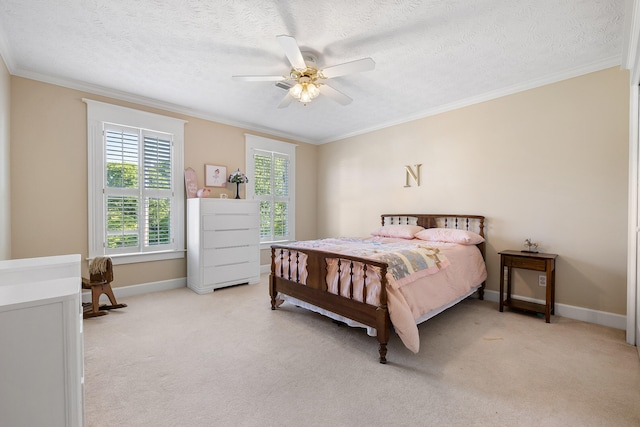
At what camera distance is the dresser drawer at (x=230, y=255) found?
13.1 ft

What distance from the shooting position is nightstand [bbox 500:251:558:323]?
2883 mm

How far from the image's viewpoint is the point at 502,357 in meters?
2.24

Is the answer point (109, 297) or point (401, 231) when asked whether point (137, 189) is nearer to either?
point (109, 297)

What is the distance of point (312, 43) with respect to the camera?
8.20 ft

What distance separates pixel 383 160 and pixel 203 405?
4194mm

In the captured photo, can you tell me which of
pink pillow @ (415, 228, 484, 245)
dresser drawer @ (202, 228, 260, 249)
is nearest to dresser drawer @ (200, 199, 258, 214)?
dresser drawer @ (202, 228, 260, 249)

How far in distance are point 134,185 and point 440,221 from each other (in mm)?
4364

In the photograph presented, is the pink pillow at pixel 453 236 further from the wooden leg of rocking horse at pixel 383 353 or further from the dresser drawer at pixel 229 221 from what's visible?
the dresser drawer at pixel 229 221

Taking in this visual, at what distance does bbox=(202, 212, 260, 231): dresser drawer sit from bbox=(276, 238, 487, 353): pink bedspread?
1.27 meters

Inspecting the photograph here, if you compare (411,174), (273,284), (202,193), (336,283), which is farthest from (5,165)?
(411,174)

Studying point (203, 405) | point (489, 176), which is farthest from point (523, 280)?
point (203, 405)

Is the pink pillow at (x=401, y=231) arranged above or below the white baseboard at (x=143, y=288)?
above

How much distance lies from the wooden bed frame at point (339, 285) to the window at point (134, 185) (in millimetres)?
1917

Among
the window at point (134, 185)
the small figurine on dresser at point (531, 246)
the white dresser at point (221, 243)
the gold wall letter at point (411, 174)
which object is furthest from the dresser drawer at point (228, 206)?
the small figurine on dresser at point (531, 246)
